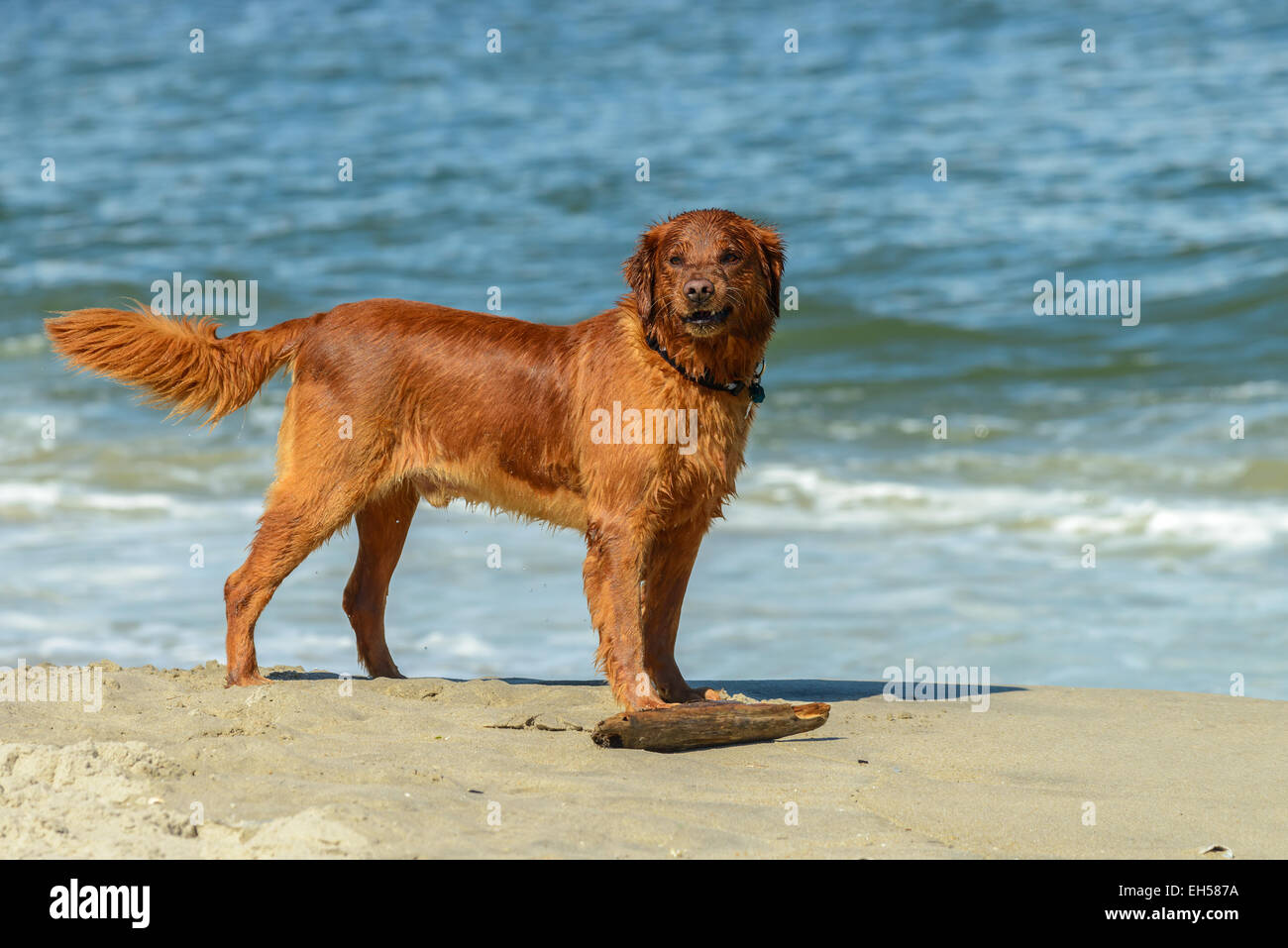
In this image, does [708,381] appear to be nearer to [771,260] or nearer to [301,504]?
[771,260]

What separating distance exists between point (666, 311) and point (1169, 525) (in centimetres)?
479

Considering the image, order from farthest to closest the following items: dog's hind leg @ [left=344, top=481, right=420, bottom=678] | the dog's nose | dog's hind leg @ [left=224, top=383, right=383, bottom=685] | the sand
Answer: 1. dog's hind leg @ [left=344, top=481, right=420, bottom=678]
2. dog's hind leg @ [left=224, top=383, right=383, bottom=685]
3. the dog's nose
4. the sand

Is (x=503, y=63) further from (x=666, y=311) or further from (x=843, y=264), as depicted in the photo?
(x=666, y=311)

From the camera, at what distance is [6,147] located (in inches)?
839

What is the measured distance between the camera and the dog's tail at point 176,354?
19.4 ft

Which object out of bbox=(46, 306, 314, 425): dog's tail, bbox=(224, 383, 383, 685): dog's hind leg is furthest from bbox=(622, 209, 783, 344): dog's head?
bbox=(46, 306, 314, 425): dog's tail

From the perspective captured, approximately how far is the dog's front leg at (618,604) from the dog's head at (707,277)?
2.65 feet

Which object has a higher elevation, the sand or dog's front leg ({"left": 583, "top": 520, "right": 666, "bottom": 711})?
dog's front leg ({"left": 583, "top": 520, "right": 666, "bottom": 711})

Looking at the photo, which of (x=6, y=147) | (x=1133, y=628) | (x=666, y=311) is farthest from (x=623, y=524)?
(x=6, y=147)

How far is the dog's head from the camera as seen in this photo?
532cm

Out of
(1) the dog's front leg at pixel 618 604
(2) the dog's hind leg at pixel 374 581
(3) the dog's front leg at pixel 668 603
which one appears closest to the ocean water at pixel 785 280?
(2) the dog's hind leg at pixel 374 581

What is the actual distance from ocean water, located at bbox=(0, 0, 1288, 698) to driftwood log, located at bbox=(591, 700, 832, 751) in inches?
70.0

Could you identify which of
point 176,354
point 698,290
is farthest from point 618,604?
point 176,354

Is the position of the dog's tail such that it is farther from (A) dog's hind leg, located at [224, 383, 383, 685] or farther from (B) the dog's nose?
(B) the dog's nose
